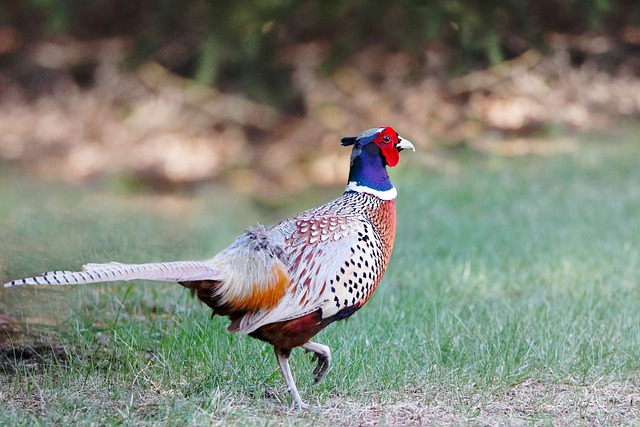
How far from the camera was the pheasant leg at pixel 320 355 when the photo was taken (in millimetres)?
3965

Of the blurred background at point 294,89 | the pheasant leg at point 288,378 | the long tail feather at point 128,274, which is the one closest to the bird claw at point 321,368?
the pheasant leg at point 288,378

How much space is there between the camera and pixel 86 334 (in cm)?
462

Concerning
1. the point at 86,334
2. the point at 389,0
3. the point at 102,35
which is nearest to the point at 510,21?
the point at 389,0

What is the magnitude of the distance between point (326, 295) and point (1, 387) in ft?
4.99

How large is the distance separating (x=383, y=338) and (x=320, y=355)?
0.84m

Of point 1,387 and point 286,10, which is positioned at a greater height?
point 286,10

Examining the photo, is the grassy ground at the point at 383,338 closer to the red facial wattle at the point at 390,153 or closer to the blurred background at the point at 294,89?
the red facial wattle at the point at 390,153

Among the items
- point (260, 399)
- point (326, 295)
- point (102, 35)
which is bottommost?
point (260, 399)

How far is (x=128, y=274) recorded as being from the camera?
3.43 meters

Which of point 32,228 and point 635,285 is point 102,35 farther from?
point 635,285

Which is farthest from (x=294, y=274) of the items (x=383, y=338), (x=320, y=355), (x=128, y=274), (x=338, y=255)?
(x=383, y=338)

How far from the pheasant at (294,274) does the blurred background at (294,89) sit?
22.1ft

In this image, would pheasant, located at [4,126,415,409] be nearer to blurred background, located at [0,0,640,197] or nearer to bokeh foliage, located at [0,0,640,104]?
bokeh foliage, located at [0,0,640,104]

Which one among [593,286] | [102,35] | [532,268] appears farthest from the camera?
[102,35]
